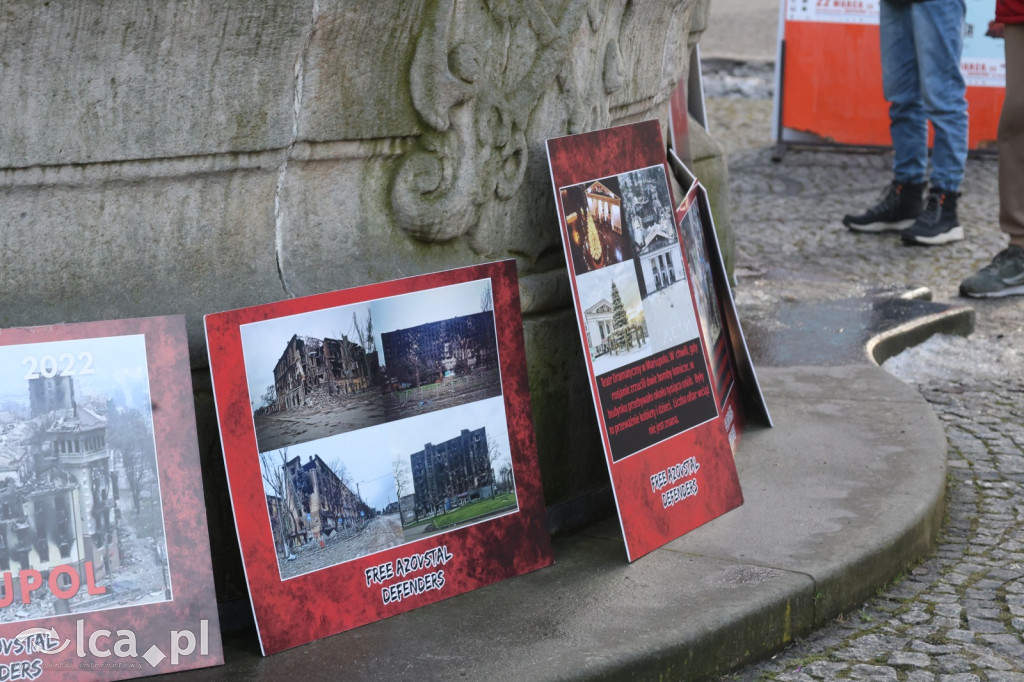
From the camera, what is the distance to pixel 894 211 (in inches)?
259

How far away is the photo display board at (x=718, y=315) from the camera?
10.5 feet

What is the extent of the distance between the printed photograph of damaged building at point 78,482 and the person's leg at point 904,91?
516 centimetres

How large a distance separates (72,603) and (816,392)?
2.47 meters

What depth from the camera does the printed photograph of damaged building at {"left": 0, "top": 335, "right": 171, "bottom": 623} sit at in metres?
Answer: 2.05

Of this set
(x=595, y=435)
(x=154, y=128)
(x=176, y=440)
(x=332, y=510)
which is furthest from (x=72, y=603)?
(x=595, y=435)

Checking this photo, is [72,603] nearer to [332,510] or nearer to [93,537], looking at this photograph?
[93,537]

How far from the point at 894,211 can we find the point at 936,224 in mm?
288

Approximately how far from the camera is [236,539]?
7.80 feet

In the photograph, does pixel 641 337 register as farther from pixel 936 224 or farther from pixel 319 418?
pixel 936 224

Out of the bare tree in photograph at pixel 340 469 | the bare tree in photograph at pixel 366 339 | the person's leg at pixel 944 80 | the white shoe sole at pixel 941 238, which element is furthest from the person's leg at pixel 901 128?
the bare tree in photograph at pixel 340 469

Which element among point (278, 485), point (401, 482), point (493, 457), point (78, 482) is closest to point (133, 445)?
point (78, 482)

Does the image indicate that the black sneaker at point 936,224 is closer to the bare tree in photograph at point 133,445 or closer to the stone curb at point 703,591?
the stone curb at point 703,591

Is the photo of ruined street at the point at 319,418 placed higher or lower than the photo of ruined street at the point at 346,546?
higher

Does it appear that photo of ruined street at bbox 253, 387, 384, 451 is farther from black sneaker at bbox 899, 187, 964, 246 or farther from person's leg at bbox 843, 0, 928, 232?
person's leg at bbox 843, 0, 928, 232
